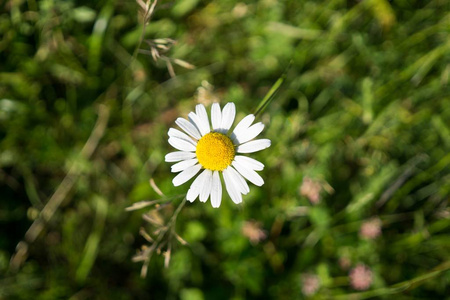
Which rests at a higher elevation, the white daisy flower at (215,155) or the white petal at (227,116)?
the white petal at (227,116)

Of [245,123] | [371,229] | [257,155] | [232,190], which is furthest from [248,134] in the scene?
[371,229]

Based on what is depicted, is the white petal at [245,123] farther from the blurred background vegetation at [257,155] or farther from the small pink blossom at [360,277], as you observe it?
the small pink blossom at [360,277]

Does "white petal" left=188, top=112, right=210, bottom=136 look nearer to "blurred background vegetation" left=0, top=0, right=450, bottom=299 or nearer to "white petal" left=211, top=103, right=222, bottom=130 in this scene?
"white petal" left=211, top=103, right=222, bottom=130

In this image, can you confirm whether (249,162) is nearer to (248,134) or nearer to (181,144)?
(248,134)

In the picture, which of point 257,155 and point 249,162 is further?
point 257,155

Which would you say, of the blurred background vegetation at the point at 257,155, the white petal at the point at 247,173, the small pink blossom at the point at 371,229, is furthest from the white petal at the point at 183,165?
the small pink blossom at the point at 371,229

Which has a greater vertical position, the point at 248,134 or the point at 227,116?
the point at 227,116

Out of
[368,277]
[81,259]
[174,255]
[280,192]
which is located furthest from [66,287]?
[368,277]

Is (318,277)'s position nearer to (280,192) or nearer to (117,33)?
(280,192)
